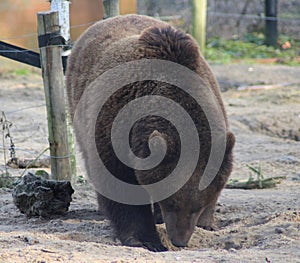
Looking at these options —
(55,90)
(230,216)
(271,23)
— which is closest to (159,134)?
(230,216)

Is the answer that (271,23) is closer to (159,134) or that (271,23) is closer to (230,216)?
(230,216)

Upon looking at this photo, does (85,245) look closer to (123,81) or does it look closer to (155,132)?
(155,132)

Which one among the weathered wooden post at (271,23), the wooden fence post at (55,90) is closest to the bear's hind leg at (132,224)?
the wooden fence post at (55,90)

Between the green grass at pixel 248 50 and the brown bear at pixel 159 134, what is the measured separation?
9758mm

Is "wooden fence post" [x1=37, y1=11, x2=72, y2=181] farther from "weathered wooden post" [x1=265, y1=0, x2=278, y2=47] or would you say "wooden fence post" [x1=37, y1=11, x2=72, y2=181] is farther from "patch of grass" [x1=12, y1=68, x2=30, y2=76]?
"weathered wooden post" [x1=265, y1=0, x2=278, y2=47]

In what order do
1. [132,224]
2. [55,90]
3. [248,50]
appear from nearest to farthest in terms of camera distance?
[132,224] < [55,90] < [248,50]

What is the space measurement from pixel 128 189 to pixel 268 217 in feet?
4.24

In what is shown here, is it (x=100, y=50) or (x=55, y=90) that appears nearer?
(x=100, y=50)

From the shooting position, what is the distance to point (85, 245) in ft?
16.0

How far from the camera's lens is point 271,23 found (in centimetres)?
1658

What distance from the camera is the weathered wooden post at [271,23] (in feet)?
53.2

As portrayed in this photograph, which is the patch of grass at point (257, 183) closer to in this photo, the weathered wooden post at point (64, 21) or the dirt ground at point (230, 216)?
the dirt ground at point (230, 216)

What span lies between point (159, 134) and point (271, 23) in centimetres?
1210

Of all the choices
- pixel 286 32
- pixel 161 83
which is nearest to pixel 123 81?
pixel 161 83
